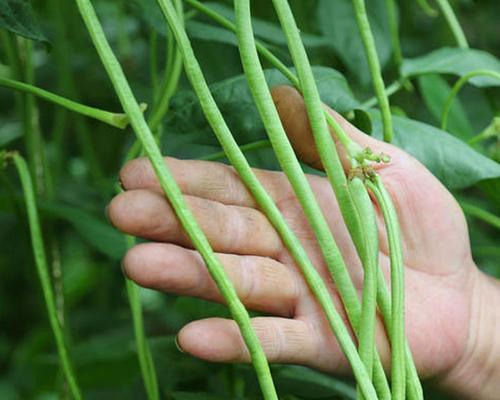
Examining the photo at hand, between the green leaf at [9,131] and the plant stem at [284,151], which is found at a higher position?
the green leaf at [9,131]

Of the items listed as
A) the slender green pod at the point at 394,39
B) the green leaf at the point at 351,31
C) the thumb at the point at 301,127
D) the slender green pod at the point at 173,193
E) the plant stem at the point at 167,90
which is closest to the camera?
the slender green pod at the point at 173,193

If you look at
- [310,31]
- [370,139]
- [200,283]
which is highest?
[310,31]

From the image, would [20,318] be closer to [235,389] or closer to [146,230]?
[235,389]

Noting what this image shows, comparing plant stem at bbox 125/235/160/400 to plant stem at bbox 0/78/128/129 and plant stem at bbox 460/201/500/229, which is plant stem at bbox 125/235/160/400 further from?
plant stem at bbox 460/201/500/229

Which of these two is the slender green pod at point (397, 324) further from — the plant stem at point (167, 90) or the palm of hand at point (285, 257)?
the plant stem at point (167, 90)

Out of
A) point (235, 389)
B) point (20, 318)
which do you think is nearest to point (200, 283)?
point (235, 389)

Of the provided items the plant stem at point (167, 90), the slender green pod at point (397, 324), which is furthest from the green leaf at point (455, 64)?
the slender green pod at point (397, 324)

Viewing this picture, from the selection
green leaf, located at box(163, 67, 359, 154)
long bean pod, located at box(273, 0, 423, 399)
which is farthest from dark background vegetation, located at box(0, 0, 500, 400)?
long bean pod, located at box(273, 0, 423, 399)

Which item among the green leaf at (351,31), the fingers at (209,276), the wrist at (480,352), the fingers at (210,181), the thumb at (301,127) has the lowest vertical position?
the wrist at (480,352)
